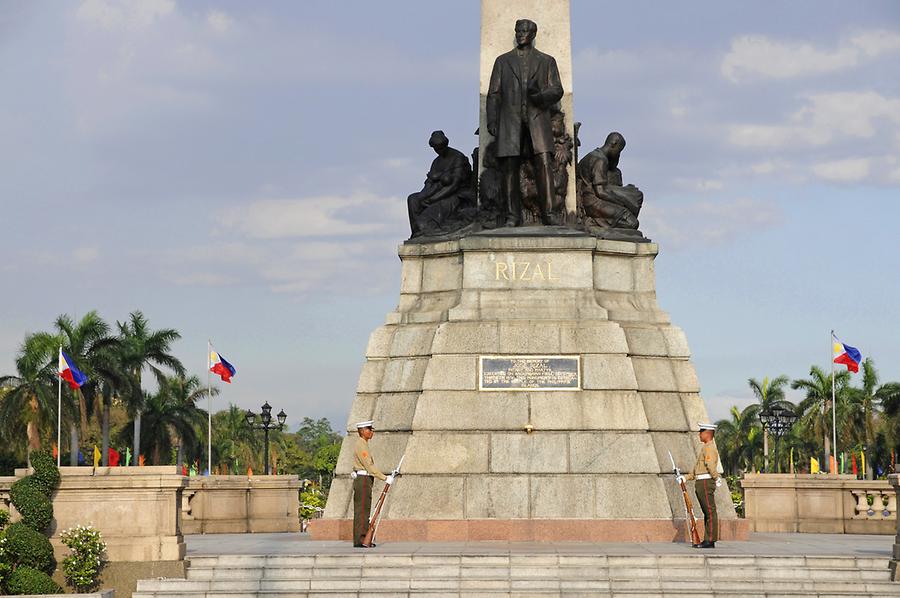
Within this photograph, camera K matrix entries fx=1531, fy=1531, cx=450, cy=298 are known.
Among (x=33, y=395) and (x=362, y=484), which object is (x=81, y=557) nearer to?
(x=362, y=484)

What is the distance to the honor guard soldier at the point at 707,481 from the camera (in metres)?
20.6

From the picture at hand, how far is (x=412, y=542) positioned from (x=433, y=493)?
0.87m

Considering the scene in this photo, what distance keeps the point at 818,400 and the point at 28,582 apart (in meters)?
65.7

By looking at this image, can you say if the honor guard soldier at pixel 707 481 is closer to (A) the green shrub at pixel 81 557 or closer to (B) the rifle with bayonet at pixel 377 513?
(B) the rifle with bayonet at pixel 377 513

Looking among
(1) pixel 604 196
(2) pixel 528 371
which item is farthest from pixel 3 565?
(1) pixel 604 196

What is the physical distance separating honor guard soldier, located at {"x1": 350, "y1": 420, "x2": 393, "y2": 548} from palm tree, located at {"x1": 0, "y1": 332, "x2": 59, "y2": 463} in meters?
44.4

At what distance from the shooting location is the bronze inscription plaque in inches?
909

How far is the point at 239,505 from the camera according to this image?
29.5m

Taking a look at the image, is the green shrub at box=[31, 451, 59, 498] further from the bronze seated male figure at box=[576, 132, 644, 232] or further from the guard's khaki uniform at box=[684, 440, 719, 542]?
the bronze seated male figure at box=[576, 132, 644, 232]

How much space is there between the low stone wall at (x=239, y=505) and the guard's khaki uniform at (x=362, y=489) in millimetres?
8730

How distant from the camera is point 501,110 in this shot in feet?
80.7

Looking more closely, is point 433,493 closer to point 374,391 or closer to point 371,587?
point 374,391

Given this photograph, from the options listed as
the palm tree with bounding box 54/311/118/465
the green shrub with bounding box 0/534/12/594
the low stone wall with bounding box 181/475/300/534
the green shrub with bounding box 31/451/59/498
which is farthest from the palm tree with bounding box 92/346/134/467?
the green shrub with bounding box 0/534/12/594

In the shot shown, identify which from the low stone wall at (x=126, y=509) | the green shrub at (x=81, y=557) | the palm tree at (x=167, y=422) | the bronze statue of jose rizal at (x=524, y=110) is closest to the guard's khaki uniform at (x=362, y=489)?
the low stone wall at (x=126, y=509)
